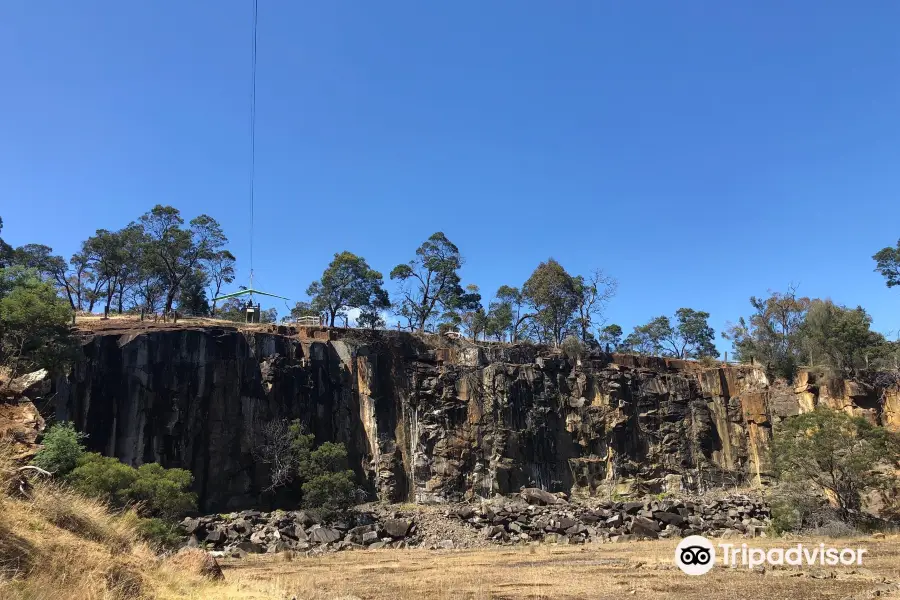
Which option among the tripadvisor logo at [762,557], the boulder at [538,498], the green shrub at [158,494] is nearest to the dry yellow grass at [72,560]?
the green shrub at [158,494]

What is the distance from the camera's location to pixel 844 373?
46.2 m

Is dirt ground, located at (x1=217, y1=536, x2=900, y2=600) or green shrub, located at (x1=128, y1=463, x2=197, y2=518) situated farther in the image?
green shrub, located at (x1=128, y1=463, x2=197, y2=518)

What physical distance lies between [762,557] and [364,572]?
12213 mm

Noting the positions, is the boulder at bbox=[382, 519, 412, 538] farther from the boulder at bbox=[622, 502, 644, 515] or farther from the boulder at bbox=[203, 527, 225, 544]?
the boulder at bbox=[622, 502, 644, 515]

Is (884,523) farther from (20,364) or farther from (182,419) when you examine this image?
(20,364)

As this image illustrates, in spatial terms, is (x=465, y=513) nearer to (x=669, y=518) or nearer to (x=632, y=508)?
(x=632, y=508)

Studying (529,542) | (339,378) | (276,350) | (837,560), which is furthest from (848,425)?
(276,350)

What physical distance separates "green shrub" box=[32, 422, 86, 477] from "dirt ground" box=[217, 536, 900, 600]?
20.7ft

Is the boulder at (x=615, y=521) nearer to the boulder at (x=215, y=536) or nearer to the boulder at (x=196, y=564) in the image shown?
the boulder at (x=215, y=536)

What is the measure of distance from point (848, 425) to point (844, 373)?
2252 centimetres

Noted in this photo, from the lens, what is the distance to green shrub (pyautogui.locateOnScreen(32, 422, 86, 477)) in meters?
17.6

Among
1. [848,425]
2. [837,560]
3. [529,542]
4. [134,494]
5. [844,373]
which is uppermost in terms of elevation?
[844,373]

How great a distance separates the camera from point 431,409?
42.6 meters

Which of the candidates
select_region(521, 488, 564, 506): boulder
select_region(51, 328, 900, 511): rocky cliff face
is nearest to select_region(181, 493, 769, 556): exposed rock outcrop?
select_region(521, 488, 564, 506): boulder
